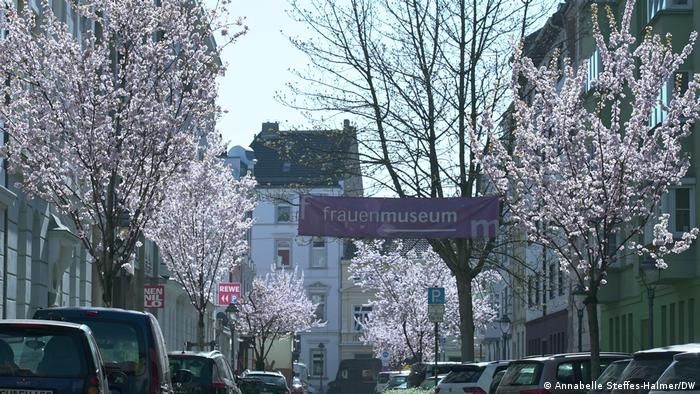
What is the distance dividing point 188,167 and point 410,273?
1563 inches

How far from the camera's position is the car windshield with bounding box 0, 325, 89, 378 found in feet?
44.8

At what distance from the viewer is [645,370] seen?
1534 cm

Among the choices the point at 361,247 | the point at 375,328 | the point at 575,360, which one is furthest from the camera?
the point at 375,328

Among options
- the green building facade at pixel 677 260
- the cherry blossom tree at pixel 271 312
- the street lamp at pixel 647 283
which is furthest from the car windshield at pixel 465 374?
the cherry blossom tree at pixel 271 312

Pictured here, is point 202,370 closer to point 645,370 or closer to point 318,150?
point 645,370

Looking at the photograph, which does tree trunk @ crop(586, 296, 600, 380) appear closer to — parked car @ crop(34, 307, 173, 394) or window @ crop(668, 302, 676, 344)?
parked car @ crop(34, 307, 173, 394)

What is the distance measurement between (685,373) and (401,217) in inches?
660

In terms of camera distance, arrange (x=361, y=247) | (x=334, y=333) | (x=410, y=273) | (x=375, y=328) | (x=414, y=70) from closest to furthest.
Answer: (x=414, y=70), (x=361, y=247), (x=410, y=273), (x=375, y=328), (x=334, y=333)

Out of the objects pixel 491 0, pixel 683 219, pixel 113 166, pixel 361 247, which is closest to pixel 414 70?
pixel 491 0

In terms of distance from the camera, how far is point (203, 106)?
27.0 metres

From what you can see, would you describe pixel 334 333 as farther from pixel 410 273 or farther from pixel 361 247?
pixel 361 247

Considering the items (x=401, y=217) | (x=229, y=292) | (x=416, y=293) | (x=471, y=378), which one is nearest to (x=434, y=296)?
(x=401, y=217)

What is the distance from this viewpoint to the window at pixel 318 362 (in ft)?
336

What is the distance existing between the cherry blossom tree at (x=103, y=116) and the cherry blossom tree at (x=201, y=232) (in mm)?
17757
